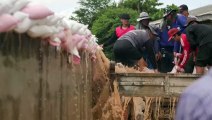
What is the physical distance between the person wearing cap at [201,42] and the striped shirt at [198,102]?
647 cm

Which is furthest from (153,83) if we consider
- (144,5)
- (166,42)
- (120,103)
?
(144,5)

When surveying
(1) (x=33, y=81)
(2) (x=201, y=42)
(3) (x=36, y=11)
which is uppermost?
(3) (x=36, y=11)

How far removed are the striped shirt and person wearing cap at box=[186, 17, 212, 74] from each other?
21.2 ft

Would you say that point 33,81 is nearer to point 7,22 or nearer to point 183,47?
point 7,22

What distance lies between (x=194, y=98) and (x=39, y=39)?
1435 mm

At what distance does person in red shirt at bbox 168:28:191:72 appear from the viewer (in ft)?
30.4

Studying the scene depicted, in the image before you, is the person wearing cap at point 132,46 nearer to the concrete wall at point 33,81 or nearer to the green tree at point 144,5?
the concrete wall at point 33,81

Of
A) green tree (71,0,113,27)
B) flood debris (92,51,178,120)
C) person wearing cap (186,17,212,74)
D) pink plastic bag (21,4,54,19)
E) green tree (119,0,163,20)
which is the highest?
pink plastic bag (21,4,54,19)

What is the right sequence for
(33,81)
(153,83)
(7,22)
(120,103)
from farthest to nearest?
(153,83)
(120,103)
(33,81)
(7,22)

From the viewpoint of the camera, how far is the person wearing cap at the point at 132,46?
388 inches

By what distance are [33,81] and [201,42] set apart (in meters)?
5.82

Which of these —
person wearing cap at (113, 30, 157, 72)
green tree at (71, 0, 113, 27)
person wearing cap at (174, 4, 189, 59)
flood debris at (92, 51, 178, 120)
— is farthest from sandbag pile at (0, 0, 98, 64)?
green tree at (71, 0, 113, 27)

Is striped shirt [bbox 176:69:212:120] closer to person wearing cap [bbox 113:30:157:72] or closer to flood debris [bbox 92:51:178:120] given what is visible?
flood debris [bbox 92:51:178:120]

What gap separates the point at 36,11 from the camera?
10.2ft
